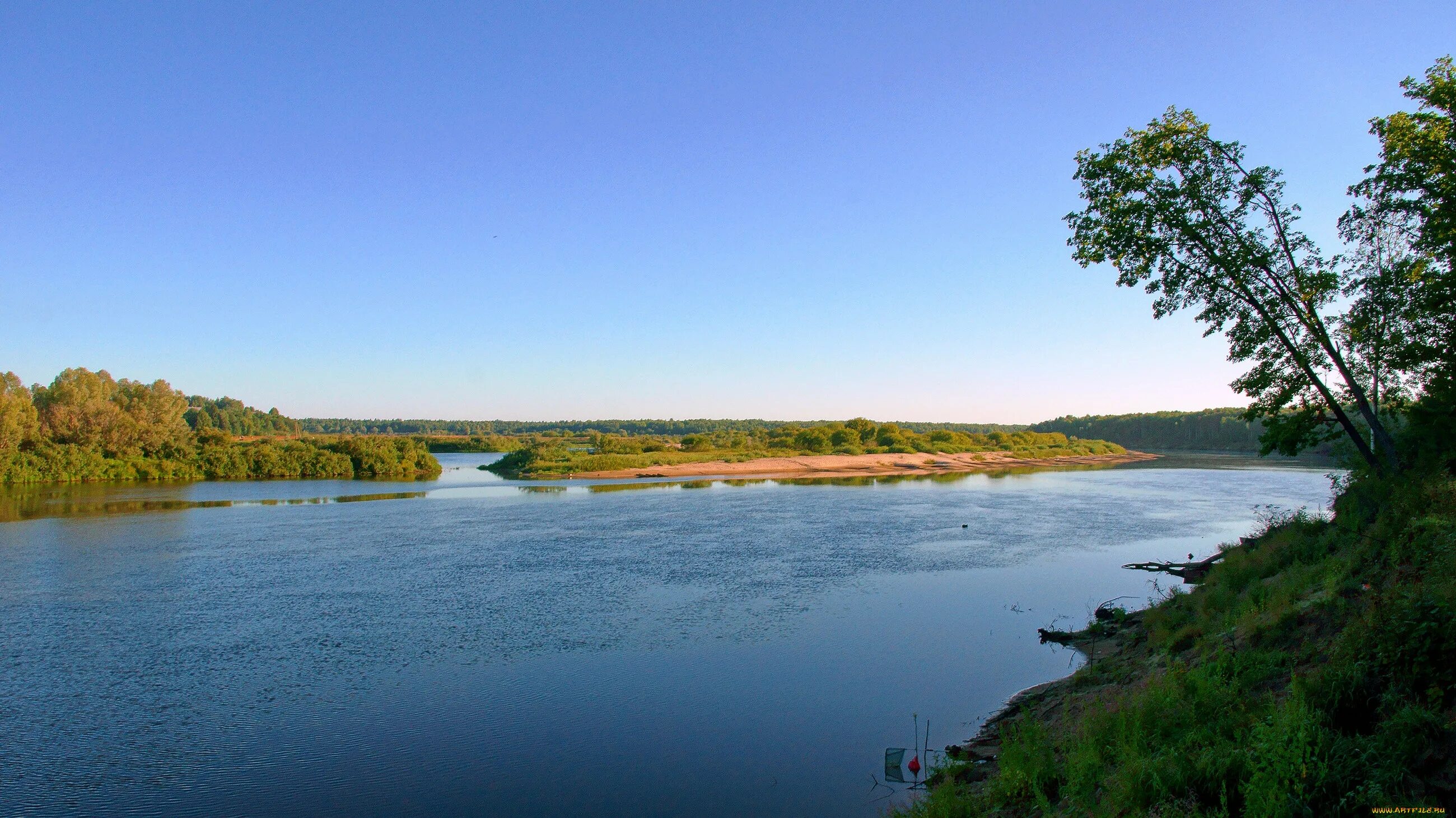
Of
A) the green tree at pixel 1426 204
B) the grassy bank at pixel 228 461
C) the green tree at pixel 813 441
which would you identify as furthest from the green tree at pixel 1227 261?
the green tree at pixel 813 441

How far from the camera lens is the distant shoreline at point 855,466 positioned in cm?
6272

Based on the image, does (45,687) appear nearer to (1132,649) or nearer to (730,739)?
(730,739)

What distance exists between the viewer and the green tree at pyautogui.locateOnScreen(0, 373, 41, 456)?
46562 mm

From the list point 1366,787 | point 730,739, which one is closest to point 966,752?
point 730,739

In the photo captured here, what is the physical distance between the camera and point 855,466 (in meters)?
72.8

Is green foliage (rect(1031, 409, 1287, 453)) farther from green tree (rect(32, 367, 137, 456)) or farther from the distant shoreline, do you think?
green tree (rect(32, 367, 137, 456))

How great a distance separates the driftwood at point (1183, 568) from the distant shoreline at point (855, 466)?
42365mm

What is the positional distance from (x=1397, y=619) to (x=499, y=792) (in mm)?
8333

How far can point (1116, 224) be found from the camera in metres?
13.8

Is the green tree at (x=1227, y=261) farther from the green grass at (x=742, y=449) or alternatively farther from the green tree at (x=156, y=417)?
the green tree at (x=156, y=417)

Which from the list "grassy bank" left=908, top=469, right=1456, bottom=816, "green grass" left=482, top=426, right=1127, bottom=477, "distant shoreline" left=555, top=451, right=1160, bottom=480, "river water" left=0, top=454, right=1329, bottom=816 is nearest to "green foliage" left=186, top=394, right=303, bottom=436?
"green grass" left=482, top=426, right=1127, bottom=477

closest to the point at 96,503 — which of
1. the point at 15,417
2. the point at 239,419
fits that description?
the point at 15,417

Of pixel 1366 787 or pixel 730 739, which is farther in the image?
pixel 730 739

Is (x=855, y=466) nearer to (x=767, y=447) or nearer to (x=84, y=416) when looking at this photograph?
(x=767, y=447)
